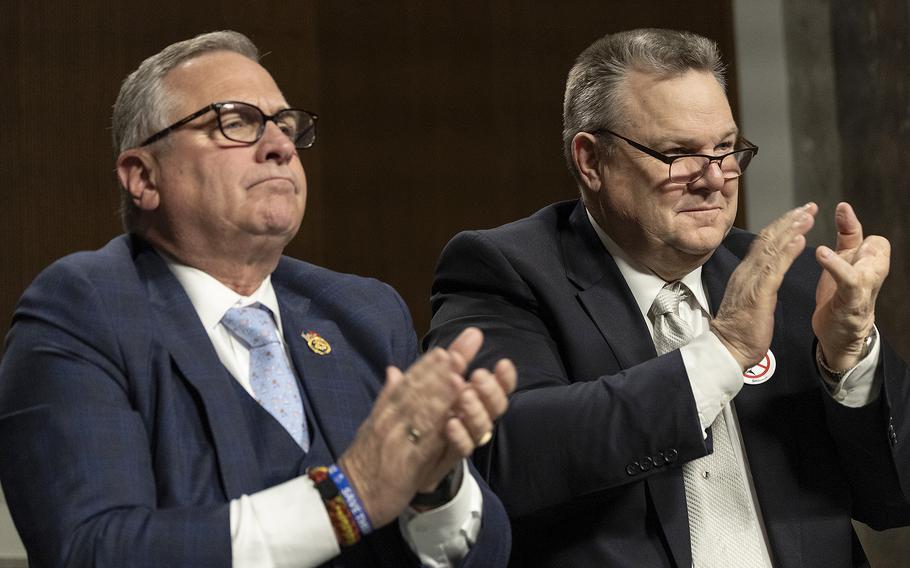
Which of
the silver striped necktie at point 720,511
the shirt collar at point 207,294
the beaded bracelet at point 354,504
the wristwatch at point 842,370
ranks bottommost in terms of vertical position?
the silver striped necktie at point 720,511

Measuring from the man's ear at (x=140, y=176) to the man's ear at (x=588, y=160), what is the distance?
0.93 meters

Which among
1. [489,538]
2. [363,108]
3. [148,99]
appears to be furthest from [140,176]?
[363,108]

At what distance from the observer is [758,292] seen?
210cm

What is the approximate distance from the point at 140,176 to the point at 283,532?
0.63m

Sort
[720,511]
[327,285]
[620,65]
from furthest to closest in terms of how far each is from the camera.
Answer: [620,65] < [720,511] < [327,285]

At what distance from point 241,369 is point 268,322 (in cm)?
10

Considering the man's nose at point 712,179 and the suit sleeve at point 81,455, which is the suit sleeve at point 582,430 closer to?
the man's nose at point 712,179

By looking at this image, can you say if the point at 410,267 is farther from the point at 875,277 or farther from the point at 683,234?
the point at 875,277

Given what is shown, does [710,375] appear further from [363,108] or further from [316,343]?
→ [363,108]

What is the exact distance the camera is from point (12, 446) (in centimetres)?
164

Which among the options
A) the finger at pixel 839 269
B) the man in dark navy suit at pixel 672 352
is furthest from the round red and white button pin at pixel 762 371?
the finger at pixel 839 269

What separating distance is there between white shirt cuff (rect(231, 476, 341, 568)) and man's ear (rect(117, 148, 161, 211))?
54cm

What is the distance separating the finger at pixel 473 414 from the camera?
5.18 feet

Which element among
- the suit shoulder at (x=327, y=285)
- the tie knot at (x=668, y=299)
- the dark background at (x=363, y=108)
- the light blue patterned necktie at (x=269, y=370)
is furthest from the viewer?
the dark background at (x=363, y=108)
